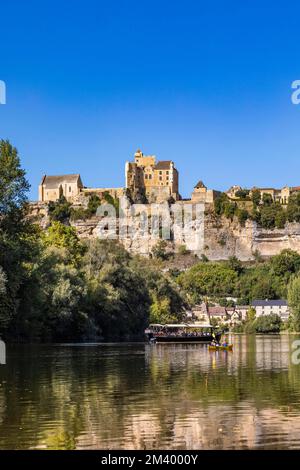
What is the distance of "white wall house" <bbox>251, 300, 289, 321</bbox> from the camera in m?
122

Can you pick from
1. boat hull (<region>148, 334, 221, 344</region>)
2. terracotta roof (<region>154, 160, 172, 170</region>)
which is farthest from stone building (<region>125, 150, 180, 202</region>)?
boat hull (<region>148, 334, 221, 344</region>)

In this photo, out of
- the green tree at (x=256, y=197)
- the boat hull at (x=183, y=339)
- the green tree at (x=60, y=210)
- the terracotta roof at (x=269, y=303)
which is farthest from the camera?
the green tree at (x=256, y=197)

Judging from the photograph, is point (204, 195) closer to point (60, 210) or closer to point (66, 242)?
point (60, 210)

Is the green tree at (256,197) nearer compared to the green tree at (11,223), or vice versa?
the green tree at (11,223)

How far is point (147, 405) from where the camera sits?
67.9ft

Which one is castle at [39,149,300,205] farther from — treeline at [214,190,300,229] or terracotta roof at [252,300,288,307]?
terracotta roof at [252,300,288,307]

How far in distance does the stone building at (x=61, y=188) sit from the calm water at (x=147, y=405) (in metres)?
125

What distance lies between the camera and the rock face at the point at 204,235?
150 meters

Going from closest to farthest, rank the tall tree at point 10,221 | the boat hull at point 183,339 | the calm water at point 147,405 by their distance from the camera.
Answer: the calm water at point 147,405
the tall tree at point 10,221
the boat hull at point 183,339


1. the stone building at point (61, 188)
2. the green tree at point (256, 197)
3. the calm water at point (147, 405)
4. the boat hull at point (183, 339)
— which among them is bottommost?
the boat hull at point (183, 339)

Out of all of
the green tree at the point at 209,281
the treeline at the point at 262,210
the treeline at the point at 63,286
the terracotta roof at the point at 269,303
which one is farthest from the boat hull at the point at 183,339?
the treeline at the point at 262,210

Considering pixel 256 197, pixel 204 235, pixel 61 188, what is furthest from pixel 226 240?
pixel 61 188

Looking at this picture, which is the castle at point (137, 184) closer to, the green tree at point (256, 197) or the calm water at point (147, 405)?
the green tree at point (256, 197)
